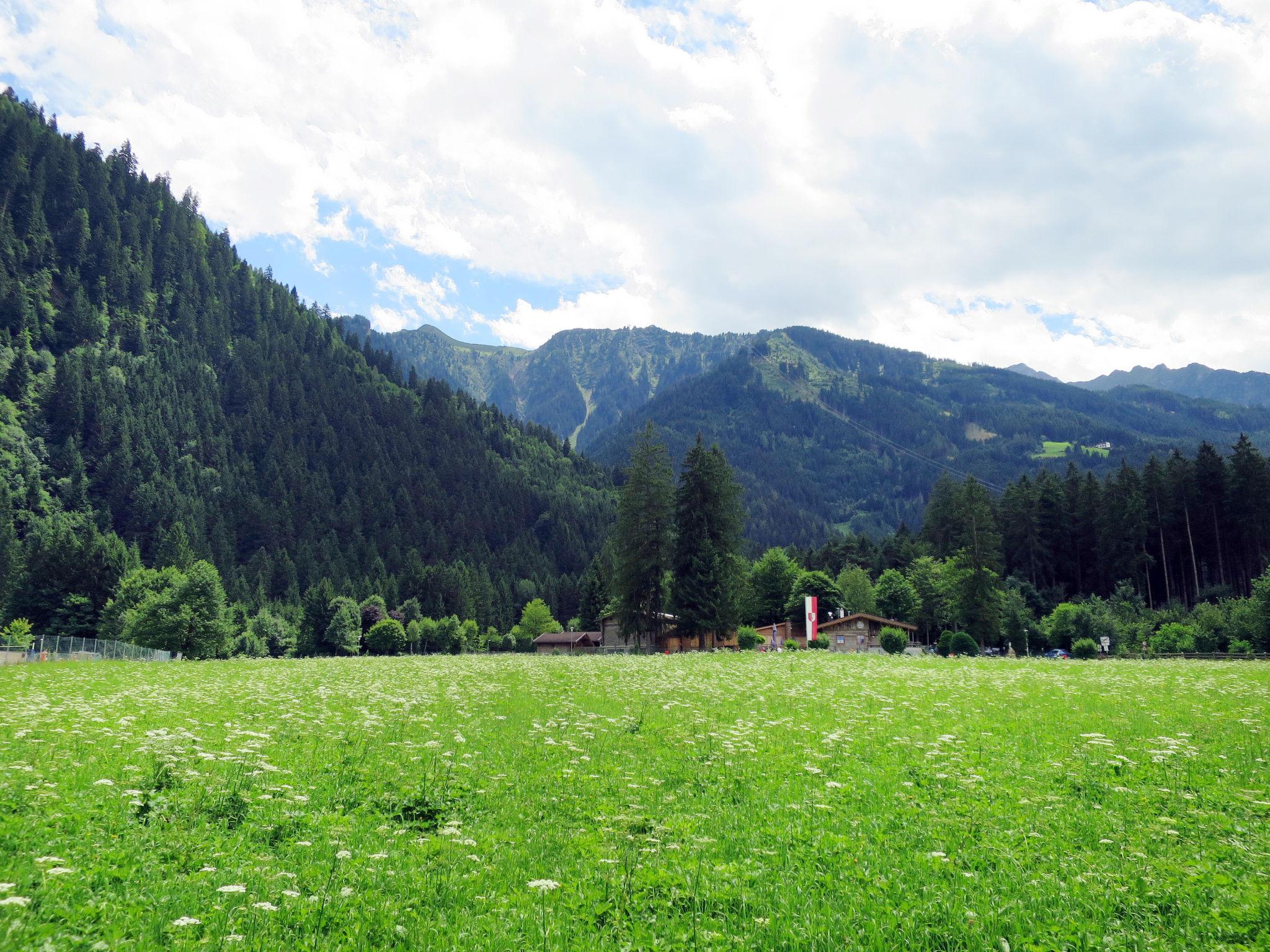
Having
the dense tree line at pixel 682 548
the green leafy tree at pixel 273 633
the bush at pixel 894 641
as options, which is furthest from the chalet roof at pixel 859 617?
the green leafy tree at pixel 273 633

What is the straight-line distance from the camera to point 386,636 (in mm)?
127312

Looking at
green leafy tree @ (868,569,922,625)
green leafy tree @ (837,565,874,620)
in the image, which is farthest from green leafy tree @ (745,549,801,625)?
green leafy tree @ (868,569,922,625)

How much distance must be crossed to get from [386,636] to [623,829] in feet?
424

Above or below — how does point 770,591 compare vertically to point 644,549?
below

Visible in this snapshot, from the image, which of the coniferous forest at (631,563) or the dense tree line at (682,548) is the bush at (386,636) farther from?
the dense tree line at (682,548)

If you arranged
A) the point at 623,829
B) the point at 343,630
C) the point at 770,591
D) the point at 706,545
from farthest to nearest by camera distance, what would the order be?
the point at 343,630 < the point at 770,591 < the point at 706,545 < the point at 623,829

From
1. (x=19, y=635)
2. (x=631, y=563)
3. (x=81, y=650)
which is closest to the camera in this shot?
(x=81, y=650)

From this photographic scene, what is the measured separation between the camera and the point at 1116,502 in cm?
9819

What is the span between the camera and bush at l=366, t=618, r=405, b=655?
12744cm

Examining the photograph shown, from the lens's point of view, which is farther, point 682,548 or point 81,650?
point 682,548

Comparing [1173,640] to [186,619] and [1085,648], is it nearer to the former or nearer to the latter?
[1085,648]

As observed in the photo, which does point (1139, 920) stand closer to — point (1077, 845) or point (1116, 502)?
point (1077, 845)

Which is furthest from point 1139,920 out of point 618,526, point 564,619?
point 564,619

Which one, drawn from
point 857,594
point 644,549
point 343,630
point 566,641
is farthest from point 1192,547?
point 343,630
